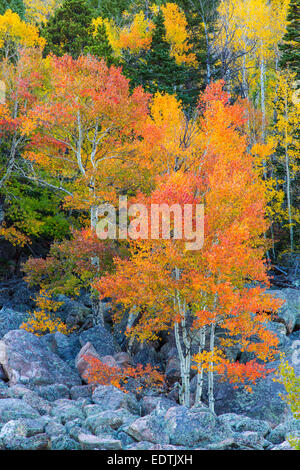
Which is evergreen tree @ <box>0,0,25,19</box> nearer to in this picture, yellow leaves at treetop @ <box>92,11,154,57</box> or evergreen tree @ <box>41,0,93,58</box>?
yellow leaves at treetop @ <box>92,11,154,57</box>

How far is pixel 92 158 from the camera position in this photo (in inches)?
814

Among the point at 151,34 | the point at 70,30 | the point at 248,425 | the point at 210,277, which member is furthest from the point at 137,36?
the point at 248,425

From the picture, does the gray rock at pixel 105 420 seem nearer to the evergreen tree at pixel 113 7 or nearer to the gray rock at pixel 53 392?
the gray rock at pixel 53 392

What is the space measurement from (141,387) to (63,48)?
27722 millimetres

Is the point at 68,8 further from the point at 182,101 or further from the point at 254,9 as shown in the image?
the point at 254,9

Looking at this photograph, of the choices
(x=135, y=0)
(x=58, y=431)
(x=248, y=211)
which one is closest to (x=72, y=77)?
(x=248, y=211)

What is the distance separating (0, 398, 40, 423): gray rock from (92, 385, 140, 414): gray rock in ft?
7.21

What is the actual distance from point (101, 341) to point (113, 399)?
5.10 meters

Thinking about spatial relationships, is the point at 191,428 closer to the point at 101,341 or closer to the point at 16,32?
the point at 101,341

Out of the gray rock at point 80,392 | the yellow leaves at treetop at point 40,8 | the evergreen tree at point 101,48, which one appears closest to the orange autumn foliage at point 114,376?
the gray rock at point 80,392

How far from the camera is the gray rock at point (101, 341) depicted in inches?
681

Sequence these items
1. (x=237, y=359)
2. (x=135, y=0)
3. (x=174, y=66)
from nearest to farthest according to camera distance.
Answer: (x=237, y=359), (x=174, y=66), (x=135, y=0)

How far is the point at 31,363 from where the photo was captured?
1441 cm

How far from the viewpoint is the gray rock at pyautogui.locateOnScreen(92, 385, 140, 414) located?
12.5 meters
